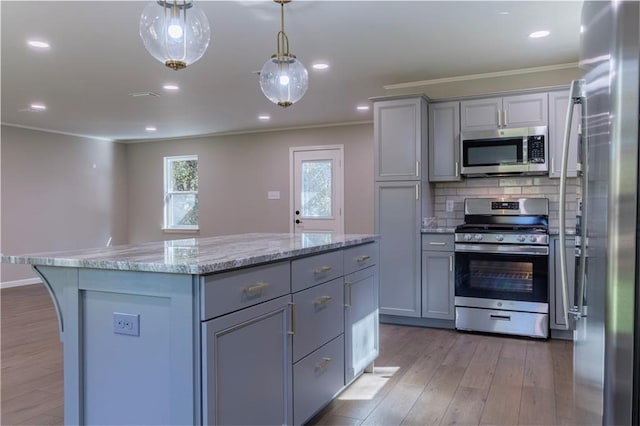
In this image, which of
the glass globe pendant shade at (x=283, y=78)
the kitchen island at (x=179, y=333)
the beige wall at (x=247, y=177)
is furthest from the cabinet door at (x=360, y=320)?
the beige wall at (x=247, y=177)

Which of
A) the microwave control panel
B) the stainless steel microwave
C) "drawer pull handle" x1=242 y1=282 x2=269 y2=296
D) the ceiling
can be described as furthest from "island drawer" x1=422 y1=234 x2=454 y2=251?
"drawer pull handle" x1=242 y1=282 x2=269 y2=296

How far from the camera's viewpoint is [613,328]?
3.55 ft

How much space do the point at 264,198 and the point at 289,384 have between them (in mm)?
5794

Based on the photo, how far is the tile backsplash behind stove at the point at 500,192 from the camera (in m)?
4.29

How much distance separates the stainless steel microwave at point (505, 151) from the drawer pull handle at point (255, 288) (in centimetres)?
299

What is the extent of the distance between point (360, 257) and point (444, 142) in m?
2.06

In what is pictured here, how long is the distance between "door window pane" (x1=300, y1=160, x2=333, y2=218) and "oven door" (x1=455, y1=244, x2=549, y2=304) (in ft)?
11.3

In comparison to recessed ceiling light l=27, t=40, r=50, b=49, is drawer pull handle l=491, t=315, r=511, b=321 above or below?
below

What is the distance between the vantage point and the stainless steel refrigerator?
103 cm

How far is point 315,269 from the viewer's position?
7.63 feet

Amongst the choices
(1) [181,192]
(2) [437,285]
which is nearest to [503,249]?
(2) [437,285]

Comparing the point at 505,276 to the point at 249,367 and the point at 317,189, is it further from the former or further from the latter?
the point at 317,189

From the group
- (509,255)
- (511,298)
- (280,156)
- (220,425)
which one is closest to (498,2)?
(509,255)

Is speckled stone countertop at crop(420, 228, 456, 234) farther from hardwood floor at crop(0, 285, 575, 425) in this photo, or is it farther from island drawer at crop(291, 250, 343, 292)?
island drawer at crop(291, 250, 343, 292)
